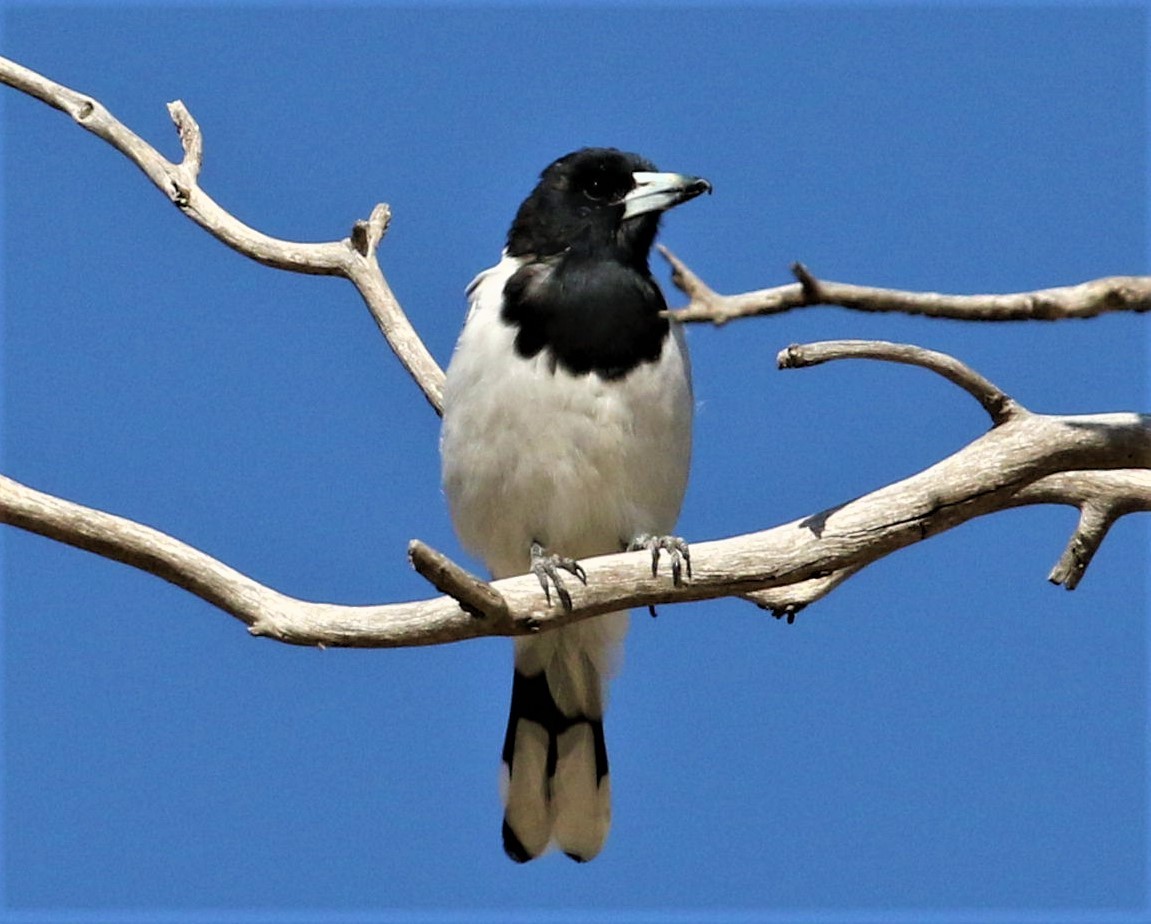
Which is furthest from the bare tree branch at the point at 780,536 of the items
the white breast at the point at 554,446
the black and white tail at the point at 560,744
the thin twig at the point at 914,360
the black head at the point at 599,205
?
→ the black head at the point at 599,205

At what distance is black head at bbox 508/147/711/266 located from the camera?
5.89m

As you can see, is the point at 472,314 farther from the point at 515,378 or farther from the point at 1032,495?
the point at 1032,495

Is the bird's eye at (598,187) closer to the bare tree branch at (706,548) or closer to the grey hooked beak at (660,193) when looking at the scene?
the grey hooked beak at (660,193)

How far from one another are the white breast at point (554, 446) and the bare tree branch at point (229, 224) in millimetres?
731

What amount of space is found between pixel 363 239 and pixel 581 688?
1.84m

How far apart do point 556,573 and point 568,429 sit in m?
0.78

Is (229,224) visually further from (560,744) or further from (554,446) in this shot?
(560,744)

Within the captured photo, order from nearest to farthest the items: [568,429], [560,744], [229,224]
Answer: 1. [568,429]
2. [560,744]
3. [229,224]

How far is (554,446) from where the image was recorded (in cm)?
554

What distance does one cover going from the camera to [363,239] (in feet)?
21.5

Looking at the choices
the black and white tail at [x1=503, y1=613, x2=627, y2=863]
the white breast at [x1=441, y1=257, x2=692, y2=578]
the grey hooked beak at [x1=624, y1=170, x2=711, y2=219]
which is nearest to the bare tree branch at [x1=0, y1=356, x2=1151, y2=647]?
the white breast at [x1=441, y1=257, x2=692, y2=578]

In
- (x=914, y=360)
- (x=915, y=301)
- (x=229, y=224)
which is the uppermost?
(x=229, y=224)

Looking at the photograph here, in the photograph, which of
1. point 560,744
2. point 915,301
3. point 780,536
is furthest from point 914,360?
point 560,744

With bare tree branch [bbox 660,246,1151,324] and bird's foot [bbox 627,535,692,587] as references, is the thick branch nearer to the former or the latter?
bird's foot [bbox 627,535,692,587]
